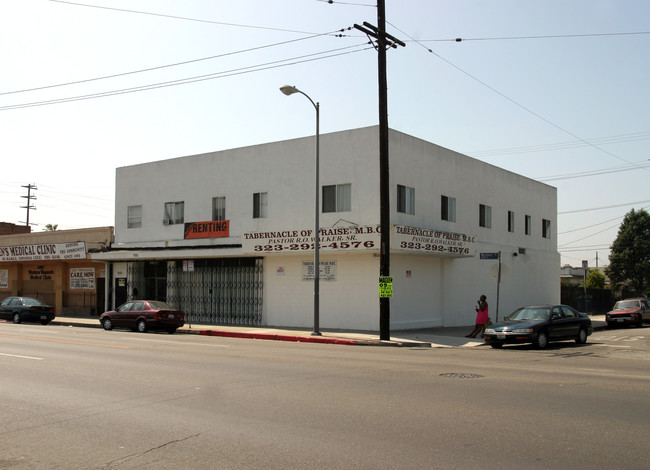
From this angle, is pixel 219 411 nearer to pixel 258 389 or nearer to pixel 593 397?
pixel 258 389

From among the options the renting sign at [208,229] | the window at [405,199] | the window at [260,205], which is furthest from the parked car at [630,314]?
the renting sign at [208,229]

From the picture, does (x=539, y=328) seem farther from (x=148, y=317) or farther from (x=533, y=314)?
(x=148, y=317)

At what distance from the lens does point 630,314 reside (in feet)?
105

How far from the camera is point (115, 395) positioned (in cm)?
965

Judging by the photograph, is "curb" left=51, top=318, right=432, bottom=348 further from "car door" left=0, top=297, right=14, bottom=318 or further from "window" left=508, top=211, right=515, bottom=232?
"window" left=508, top=211, right=515, bottom=232

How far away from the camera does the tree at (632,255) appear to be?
62438 mm

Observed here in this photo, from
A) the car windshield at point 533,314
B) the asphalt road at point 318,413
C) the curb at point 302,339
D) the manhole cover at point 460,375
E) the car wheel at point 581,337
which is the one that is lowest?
the curb at point 302,339

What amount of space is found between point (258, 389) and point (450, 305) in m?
19.5

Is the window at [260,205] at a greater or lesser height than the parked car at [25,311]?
greater

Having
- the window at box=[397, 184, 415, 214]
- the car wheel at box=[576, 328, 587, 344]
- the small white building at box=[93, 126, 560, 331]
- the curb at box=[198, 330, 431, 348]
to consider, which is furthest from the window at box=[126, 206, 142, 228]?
the car wheel at box=[576, 328, 587, 344]

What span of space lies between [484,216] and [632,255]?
39.1 metres

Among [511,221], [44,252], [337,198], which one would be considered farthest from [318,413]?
[44,252]

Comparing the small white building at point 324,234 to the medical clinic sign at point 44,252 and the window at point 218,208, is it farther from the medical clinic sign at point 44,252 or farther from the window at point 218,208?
the medical clinic sign at point 44,252

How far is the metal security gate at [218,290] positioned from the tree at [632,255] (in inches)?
1882
